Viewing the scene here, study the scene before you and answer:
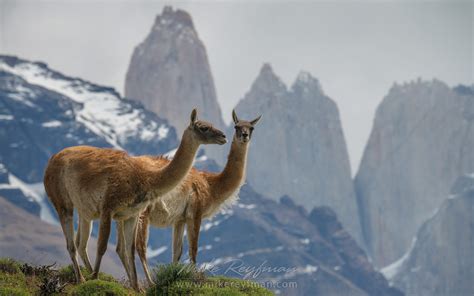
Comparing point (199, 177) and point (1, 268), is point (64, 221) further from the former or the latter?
point (199, 177)

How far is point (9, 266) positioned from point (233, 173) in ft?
23.0

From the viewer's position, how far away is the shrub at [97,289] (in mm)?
18344

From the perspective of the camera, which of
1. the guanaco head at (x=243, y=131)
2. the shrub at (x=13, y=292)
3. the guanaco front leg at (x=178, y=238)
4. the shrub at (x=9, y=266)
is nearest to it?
the shrub at (x=13, y=292)

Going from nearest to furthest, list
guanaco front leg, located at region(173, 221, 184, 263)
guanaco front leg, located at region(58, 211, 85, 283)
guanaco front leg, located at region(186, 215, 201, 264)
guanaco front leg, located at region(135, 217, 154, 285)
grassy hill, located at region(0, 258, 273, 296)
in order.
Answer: grassy hill, located at region(0, 258, 273, 296) < guanaco front leg, located at region(58, 211, 85, 283) < guanaco front leg, located at region(135, 217, 154, 285) < guanaco front leg, located at region(186, 215, 201, 264) < guanaco front leg, located at region(173, 221, 184, 263)

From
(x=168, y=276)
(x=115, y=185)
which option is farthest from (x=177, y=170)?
(x=168, y=276)

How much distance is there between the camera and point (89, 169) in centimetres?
2027

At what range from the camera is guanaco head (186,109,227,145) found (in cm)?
2045

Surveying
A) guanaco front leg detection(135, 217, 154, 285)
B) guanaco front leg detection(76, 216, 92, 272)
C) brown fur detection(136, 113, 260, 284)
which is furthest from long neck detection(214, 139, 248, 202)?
guanaco front leg detection(76, 216, 92, 272)

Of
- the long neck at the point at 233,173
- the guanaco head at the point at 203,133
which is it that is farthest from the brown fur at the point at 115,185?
the long neck at the point at 233,173

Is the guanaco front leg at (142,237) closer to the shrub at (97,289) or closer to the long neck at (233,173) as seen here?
the long neck at (233,173)

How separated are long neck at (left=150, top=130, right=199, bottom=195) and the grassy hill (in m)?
2.01

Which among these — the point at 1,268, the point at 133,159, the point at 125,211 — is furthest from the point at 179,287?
the point at 1,268

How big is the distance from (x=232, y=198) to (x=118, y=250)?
486cm

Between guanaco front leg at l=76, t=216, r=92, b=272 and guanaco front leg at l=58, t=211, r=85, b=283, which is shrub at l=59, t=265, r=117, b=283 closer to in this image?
guanaco front leg at l=76, t=216, r=92, b=272
